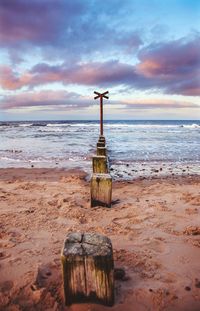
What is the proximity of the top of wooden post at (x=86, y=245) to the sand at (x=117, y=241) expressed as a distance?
0.54 meters

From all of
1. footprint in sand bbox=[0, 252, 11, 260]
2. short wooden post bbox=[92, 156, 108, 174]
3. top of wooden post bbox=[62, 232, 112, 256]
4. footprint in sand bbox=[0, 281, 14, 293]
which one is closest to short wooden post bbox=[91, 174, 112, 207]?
short wooden post bbox=[92, 156, 108, 174]

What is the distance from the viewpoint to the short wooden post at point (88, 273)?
2.59 metres

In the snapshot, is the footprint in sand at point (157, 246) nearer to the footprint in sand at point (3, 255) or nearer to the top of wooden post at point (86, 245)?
the top of wooden post at point (86, 245)

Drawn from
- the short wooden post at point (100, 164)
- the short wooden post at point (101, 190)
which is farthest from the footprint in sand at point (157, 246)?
the short wooden post at point (100, 164)

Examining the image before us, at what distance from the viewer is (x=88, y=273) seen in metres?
2.62

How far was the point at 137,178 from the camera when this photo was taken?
9.19 meters

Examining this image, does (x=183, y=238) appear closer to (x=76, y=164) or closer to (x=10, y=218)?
(x=10, y=218)

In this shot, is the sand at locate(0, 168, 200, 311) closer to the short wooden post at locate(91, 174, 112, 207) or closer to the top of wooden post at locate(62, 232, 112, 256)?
the short wooden post at locate(91, 174, 112, 207)

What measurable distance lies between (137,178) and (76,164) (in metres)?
3.67

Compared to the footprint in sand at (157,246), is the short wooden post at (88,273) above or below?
above

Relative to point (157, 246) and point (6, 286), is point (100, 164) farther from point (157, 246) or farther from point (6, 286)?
point (6, 286)

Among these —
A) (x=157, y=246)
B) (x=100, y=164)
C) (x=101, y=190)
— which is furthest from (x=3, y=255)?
(x=100, y=164)

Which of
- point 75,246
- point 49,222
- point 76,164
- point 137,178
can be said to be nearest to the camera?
point 75,246

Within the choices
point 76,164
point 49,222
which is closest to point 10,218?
point 49,222
